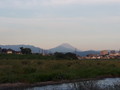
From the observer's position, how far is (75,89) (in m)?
13.7

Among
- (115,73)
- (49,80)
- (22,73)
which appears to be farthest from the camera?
(115,73)

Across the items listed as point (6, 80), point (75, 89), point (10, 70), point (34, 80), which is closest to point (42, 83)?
point (34, 80)

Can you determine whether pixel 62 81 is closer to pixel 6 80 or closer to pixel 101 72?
pixel 6 80

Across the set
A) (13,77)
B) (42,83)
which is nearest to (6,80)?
(13,77)

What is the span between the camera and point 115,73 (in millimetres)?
48844

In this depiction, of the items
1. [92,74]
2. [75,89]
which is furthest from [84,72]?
[75,89]

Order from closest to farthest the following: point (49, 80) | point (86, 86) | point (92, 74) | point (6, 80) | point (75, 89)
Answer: point (86, 86)
point (75, 89)
point (6, 80)
point (49, 80)
point (92, 74)

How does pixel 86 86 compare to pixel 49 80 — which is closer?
pixel 86 86

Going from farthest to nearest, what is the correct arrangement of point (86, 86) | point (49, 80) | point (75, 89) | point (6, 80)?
point (49, 80) < point (6, 80) < point (75, 89) < point (86, 86)

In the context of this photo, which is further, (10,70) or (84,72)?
(84,72)

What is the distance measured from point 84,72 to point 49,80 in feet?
30.6

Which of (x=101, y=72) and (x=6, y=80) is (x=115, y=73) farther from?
(x=6, y=80)

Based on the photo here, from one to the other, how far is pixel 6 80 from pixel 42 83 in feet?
12.3

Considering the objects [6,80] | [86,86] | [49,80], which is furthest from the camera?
[49,80]
